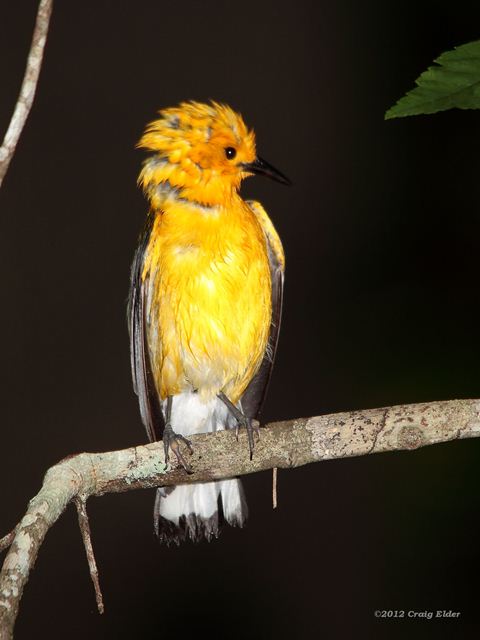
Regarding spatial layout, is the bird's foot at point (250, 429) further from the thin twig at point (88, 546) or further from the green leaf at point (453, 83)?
the green leaf at point (453, 83)

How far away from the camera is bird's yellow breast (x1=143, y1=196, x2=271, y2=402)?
3.74 m

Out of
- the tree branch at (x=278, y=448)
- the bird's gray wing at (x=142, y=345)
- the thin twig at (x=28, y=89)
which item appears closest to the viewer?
the thin twig at (x=28, y=89)

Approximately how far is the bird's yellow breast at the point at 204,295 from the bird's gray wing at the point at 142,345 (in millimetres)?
47

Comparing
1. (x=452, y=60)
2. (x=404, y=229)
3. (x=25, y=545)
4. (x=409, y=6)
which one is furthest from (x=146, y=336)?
(x=409, y=6)

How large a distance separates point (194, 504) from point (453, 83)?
288 centimetres

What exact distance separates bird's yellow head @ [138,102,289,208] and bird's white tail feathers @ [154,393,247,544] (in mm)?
1004

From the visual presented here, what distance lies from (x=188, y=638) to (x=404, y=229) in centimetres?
376

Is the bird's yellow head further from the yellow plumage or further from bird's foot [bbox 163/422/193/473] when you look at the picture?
bird's foot [bbox 163/422/193/473]

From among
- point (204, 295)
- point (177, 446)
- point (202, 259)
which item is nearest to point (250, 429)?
point (177, 446)

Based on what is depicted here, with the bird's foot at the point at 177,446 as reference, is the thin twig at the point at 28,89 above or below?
above

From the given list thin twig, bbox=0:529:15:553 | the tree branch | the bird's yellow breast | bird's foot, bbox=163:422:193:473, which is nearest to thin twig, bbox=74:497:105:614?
the tree branch

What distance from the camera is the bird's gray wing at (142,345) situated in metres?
3.95

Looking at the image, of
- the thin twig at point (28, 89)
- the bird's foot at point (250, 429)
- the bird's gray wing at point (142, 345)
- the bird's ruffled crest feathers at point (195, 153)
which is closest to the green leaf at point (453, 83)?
the thin twig at point (28, 89)

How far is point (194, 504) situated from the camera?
4035 mm
